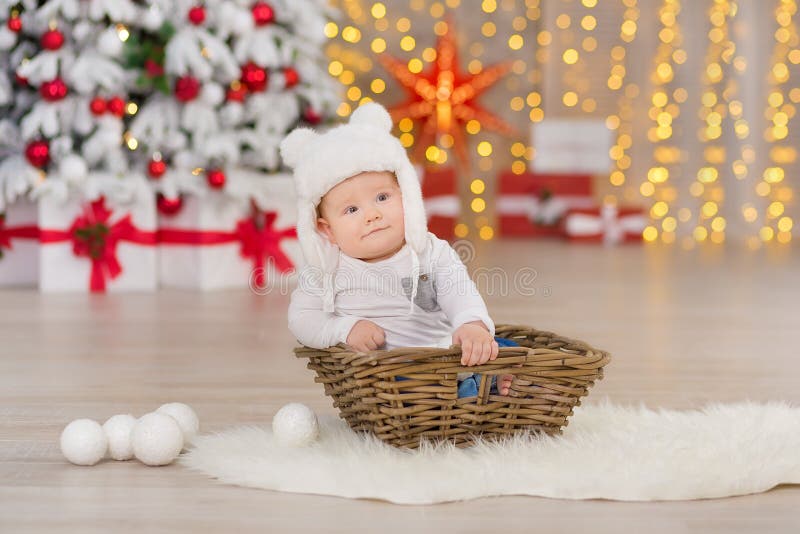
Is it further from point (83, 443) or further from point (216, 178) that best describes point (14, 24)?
point (83, 443)

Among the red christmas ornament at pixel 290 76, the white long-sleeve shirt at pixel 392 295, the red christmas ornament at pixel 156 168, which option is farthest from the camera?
the red christmas ornament at pixel 290 76

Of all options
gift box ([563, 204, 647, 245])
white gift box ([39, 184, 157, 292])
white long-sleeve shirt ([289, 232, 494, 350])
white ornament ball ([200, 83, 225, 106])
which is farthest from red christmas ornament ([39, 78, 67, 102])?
gift box ([563, 204, 647, 245])

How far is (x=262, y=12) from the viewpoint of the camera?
409cm

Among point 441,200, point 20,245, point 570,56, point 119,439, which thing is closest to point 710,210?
point 570,56

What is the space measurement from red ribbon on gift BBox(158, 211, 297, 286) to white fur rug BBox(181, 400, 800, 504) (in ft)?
7.94

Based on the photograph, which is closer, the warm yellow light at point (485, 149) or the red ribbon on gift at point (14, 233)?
the red ribbon on gift at point (14, 233)

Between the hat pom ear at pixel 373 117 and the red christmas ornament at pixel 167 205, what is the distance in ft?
7.62

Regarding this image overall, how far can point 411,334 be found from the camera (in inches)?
75.8

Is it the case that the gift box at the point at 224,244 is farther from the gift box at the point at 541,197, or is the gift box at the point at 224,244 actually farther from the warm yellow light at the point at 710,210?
the warm yellow light at the point at 710,210

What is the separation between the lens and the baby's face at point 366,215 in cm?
187

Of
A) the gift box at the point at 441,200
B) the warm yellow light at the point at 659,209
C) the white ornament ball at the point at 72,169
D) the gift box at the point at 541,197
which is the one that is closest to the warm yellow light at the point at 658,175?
the warm yellow light at the point at 659,209

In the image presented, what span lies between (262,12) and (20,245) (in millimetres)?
1352

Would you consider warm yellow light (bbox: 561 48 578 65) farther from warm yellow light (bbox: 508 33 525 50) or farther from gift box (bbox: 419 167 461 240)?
gift box (bbox: 419 167 461 240)

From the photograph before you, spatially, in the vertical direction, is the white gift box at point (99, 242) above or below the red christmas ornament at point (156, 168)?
below
